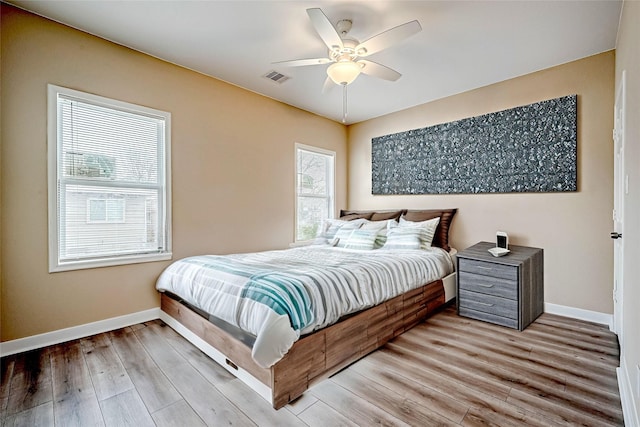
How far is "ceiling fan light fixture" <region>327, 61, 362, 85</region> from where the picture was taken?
8.00ft

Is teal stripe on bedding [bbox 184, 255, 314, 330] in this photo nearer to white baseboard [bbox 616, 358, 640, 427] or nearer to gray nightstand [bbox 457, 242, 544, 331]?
white baseboard [bbox 616, 358, 640, 427]

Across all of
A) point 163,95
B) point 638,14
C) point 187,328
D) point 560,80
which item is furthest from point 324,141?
point 638,14

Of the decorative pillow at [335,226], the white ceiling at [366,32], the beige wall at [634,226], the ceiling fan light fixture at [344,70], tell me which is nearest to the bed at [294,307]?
the decorative pillow at [335,226]

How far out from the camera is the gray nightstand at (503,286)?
9.23 ft

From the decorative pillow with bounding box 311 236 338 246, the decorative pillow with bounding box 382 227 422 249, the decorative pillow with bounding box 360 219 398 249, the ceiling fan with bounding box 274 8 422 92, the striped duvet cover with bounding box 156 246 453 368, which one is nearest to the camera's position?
the striped duvet cover with bounding box 156 246 453 368

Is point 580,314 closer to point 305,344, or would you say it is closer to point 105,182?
point 305,344

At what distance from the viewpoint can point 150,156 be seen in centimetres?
310

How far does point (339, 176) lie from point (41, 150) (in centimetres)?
381

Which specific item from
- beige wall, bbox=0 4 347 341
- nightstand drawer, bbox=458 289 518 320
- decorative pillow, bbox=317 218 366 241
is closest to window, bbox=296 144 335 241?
beige wall, bbox=0 4 347 341

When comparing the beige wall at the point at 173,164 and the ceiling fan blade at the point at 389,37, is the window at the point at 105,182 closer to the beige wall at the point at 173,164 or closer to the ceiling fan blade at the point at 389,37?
the beige wall at the point at 173,164

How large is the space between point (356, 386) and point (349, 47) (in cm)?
247

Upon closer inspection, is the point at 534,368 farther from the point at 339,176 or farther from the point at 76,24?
the point at 76,24

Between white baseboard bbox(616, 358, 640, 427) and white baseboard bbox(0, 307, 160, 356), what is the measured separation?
11.8ft

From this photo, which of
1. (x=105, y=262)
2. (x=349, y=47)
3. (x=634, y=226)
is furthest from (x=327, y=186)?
(x=634, y=226)
